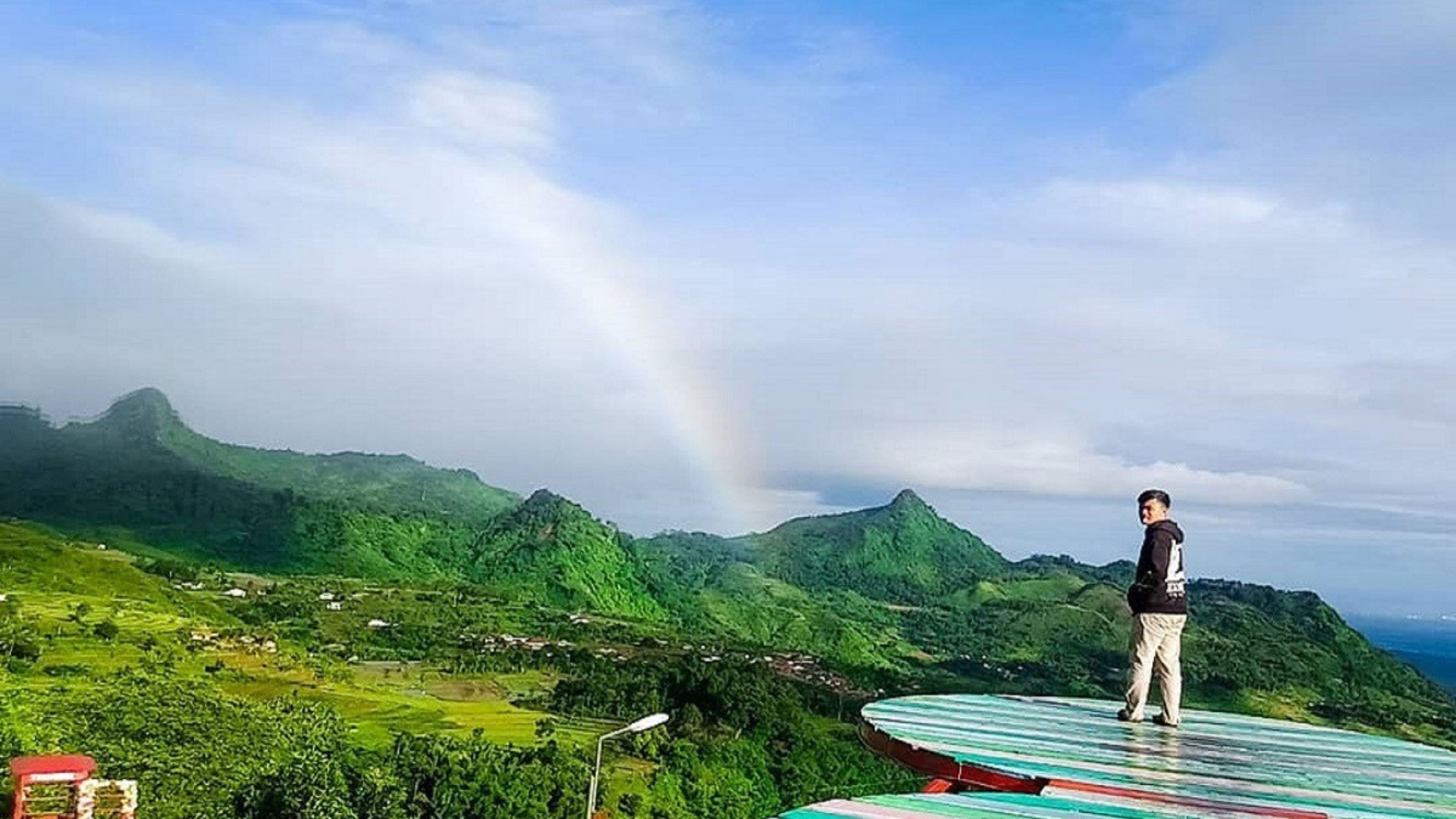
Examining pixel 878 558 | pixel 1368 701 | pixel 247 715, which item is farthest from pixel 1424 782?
pixel 878 558

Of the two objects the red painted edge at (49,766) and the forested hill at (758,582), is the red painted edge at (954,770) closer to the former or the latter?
the red painted edge at (49,766)

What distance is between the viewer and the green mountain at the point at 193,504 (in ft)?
294

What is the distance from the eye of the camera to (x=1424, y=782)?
4172mm

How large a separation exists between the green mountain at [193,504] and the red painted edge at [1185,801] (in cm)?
9099

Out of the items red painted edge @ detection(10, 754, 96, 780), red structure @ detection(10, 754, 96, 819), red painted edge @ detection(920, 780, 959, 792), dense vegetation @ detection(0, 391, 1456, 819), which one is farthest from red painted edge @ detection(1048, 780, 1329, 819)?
red painted edge @ detection(10, 754, 96, 780)

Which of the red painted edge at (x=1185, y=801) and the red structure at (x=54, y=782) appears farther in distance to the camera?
the red structure at (x=54, y=782)

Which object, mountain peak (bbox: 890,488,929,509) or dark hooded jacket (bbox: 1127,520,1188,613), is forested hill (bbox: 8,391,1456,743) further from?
dark hooded jacket (bbox: 1127,520,1188,613)

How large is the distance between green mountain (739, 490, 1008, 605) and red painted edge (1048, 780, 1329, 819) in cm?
12199

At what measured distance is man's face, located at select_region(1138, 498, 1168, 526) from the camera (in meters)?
5.18

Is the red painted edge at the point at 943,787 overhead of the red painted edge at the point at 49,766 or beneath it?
overhead

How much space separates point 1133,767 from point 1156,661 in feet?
5.11

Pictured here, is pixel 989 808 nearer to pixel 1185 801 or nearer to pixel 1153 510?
pixel 1185 801

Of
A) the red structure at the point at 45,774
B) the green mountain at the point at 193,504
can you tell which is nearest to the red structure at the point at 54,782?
the red structure at the point at 45,774

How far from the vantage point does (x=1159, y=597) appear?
5.15 meters
